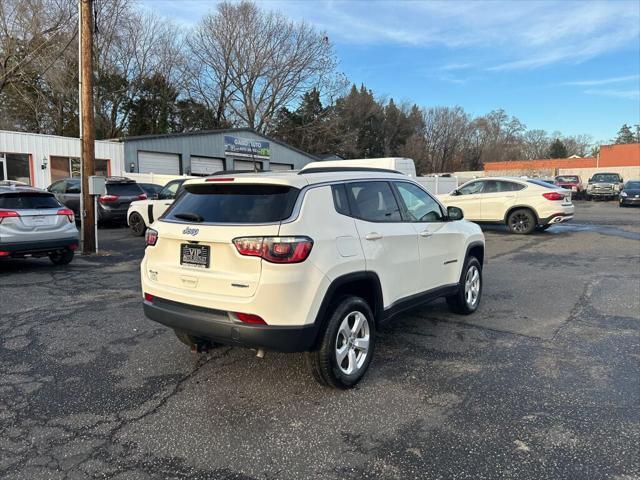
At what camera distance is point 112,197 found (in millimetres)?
15305

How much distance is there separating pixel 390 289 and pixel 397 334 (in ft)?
3.78

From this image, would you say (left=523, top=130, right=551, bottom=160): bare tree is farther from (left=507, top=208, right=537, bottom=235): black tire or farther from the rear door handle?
the rear door handle

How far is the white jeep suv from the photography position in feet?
11.0

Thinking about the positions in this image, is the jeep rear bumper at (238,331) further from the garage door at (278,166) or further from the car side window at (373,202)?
the garage door at (278,166)

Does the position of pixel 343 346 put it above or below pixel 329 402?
above

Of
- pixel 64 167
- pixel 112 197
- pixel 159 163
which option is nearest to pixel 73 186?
pixel 112 197

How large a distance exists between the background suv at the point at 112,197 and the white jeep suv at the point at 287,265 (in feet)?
40.5

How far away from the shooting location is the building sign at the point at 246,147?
3083cm

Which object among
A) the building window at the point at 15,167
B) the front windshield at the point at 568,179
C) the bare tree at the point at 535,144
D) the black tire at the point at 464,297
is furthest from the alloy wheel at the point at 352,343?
the bare tree at the point at 535,144

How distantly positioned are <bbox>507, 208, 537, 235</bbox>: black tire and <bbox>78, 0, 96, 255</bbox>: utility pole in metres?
11.5

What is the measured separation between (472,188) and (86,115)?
10977 millimetres

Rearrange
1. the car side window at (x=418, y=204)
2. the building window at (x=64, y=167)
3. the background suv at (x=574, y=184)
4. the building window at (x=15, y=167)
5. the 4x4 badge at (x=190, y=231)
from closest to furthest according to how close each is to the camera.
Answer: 1. the 4x4 badge at (x=190, y=231)
2. the car side window at (x=418, y=204)
3. the building window at (x=15, y=167)
4. the building window at (x=64, y=167)
5. the background suv at (x=574, y=184)

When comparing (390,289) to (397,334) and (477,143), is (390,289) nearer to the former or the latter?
(397,334)

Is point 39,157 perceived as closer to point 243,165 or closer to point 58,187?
point 58,187
